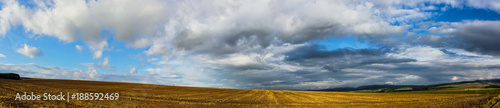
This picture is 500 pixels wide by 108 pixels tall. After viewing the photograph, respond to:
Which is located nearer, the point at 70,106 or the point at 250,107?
the point at 70,106

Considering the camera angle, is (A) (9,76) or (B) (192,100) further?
(A) (9,76)

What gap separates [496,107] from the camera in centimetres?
1256

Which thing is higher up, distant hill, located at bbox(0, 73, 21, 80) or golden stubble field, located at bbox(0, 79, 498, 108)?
distant hill, located at bbox(0, 73, 21, 80)

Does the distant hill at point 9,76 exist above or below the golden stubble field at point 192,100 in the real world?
above

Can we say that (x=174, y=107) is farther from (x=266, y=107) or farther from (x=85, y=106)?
(x=266, y=107)

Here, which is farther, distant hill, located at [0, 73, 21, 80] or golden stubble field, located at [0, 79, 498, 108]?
A: distant hill, located at [0, 73, 21, 80]

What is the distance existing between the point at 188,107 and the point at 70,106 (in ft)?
39.0

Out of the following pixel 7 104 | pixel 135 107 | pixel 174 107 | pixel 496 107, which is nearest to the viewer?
pixel 496 107

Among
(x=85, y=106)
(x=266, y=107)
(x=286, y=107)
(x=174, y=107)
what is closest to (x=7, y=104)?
(x=85, y=106)

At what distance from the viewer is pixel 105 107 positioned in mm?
23547

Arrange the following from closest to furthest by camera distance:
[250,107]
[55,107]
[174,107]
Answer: [55,107]
[174,107]
[250,107]

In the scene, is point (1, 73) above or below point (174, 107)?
above

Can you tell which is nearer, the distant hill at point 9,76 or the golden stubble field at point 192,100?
the golden stubble field at point 192,100

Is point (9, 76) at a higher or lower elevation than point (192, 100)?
higher
